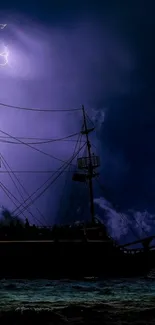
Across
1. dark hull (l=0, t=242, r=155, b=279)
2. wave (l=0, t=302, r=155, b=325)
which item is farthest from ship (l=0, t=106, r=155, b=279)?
wave (l=0, t=302, r=155, b=325)

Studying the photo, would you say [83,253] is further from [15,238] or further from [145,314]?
[145,314]

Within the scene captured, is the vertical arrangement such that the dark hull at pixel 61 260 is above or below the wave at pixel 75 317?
below

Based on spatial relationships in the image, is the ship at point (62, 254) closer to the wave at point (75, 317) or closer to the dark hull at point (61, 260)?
the dark hull at point (61, 260)

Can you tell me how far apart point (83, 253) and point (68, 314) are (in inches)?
745

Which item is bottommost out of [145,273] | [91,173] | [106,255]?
[145,273]

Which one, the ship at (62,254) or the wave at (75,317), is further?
the ship at (62,254)

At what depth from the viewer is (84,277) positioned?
26.5m

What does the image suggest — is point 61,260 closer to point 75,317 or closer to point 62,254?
point 62,254

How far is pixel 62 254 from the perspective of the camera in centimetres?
2570

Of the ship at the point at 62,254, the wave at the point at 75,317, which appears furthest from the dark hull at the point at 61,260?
the wave at the point at 75,317

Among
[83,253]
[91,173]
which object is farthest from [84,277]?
[91,173]

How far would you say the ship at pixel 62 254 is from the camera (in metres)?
24.2

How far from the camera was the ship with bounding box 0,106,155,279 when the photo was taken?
954 inches

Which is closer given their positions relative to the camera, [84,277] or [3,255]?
[3,255]
